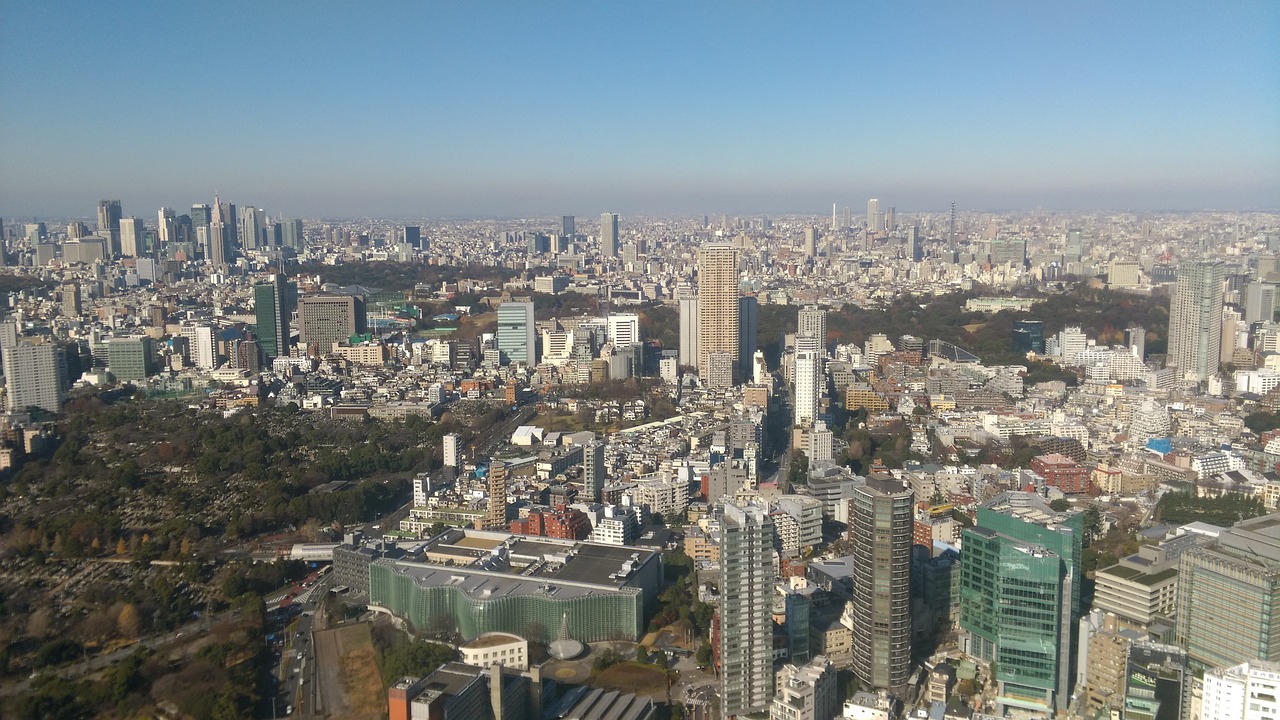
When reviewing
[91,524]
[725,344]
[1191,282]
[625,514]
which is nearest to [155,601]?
[91,524]

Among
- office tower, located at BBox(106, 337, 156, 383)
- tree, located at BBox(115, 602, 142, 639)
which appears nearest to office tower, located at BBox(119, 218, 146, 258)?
office tower, located at BBox(106, 337, 156, 383)

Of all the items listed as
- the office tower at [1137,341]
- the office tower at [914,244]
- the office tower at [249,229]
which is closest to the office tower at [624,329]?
the office tower at [1137,341]

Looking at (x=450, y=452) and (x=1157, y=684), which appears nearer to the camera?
(x=1157, y=684)

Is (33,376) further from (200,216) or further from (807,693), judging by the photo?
(200,216)

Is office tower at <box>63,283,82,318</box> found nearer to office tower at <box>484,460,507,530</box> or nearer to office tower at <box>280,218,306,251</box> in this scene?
office tower at <box>280,218,306,251</box>

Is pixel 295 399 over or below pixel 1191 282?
below

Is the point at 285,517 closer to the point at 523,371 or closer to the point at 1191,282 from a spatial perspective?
the point at 523,371

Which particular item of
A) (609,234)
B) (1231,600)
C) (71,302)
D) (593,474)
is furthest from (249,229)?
(1231,600)
